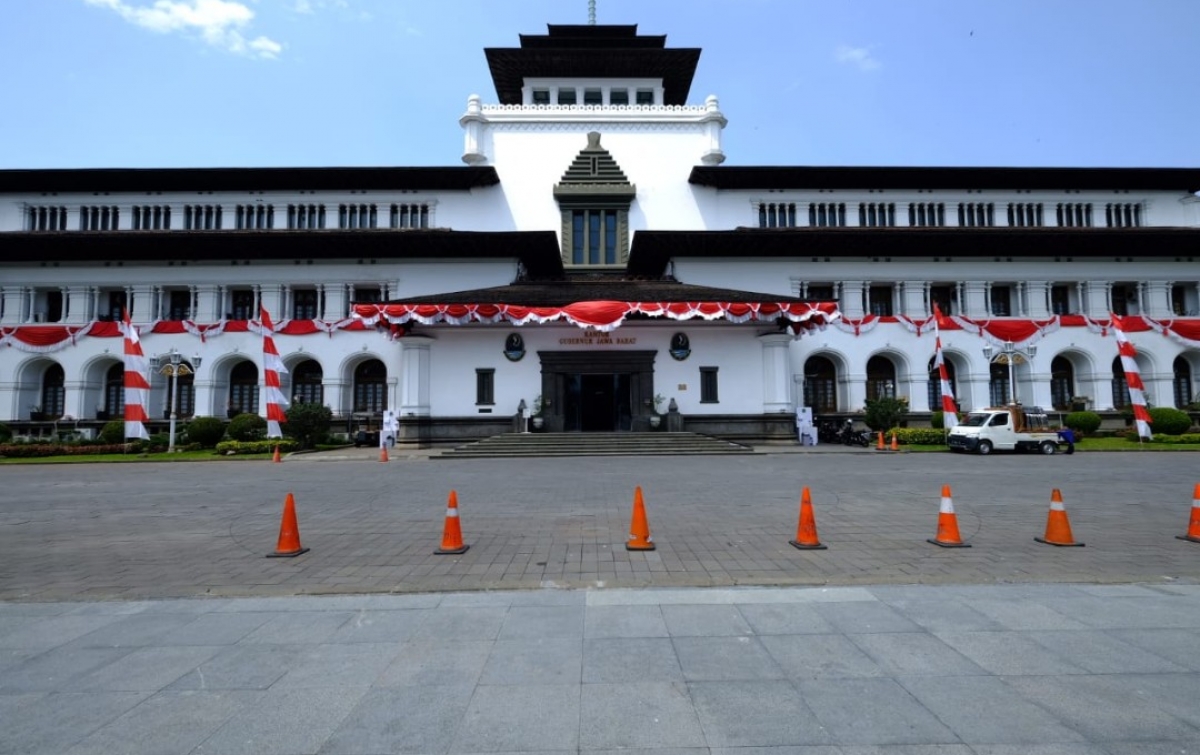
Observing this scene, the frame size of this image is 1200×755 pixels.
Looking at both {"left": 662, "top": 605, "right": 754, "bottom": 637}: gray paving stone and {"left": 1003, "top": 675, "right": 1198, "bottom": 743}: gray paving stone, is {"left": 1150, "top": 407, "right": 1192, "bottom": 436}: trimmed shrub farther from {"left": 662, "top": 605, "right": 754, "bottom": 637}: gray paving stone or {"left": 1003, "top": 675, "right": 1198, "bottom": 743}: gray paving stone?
{"left": 662, "top": 605, "right": 754, "bottom": 637}: gray paving stone

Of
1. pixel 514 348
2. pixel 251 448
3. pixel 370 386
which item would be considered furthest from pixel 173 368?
pixel 514 348

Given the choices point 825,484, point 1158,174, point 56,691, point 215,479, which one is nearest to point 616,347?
point 825,484

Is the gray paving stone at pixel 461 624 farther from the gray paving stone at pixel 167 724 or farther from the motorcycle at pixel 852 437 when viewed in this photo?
the motorcycle at pixel 852 437

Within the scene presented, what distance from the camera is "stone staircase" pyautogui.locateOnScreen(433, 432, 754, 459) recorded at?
22.2 m

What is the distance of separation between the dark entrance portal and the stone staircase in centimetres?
279

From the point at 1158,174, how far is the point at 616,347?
35572 mm

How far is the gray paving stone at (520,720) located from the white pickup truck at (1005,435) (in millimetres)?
23822

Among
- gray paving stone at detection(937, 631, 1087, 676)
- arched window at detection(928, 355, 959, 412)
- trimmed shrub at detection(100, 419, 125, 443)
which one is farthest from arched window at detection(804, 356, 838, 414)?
trimmed shrub at detection(100, 419, 125, 443)

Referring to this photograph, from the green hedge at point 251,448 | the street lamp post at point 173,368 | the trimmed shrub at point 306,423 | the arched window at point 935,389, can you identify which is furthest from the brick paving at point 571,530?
the arched window at point 935,389

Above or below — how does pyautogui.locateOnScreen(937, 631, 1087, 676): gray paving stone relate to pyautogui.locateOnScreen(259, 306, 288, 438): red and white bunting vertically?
below

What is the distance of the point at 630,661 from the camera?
12.9 ft

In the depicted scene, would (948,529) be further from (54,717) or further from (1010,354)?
(1010,354)

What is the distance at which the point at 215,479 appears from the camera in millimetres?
15672

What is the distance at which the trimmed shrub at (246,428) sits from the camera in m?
26.6
